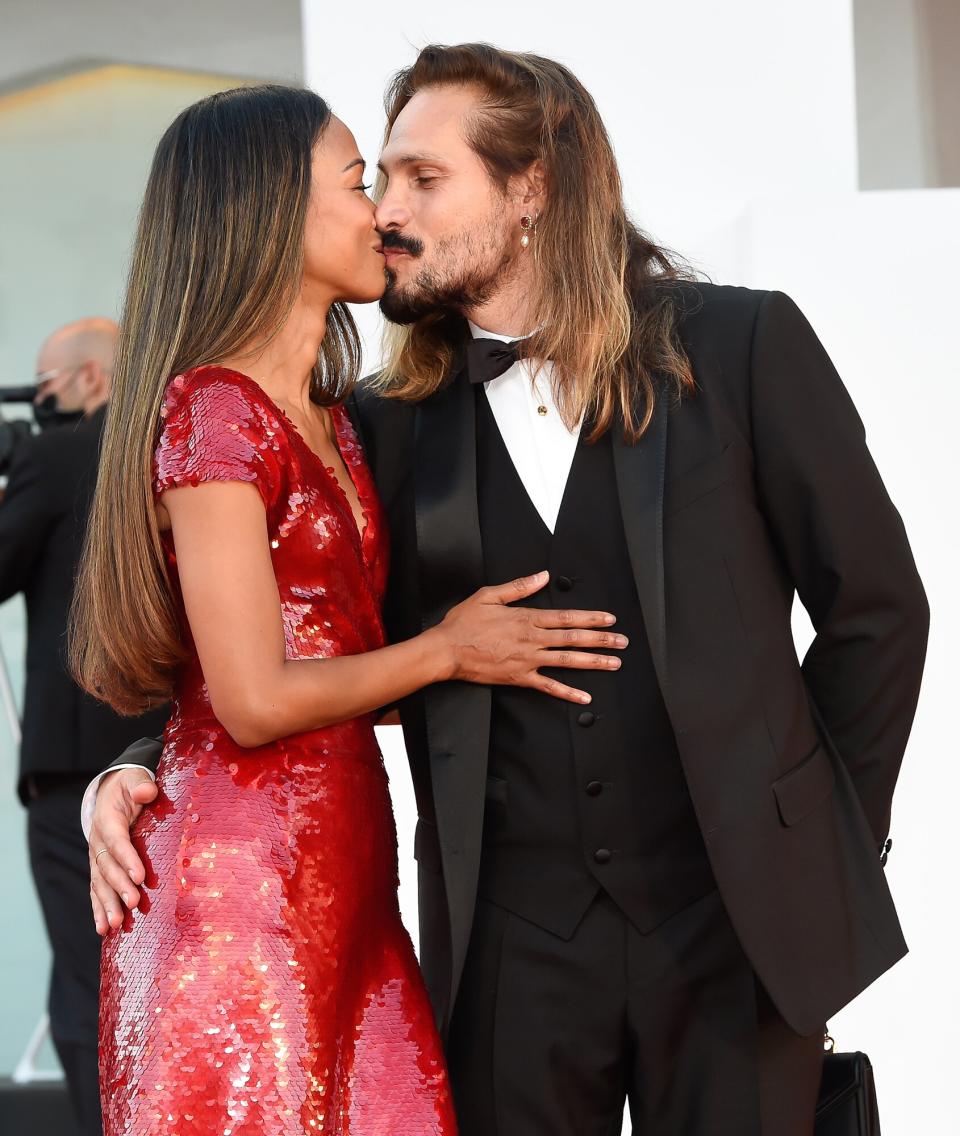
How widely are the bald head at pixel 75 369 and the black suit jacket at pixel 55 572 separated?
0.38 meters

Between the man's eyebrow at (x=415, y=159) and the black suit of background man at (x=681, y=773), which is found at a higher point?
the man's eyebrow at (x=415, y=159)

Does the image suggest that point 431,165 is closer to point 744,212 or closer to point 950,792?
point 744,212

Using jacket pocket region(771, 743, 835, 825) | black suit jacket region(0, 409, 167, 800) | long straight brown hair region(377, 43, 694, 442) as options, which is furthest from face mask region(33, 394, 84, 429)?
jacket pocket region(771, 743, 835, 825)

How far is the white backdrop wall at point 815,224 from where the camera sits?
2795 millimetres

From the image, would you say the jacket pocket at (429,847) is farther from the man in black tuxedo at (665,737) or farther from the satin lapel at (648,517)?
the satin lapel at (648,517)

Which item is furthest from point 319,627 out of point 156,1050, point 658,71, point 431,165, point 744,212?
point 658,71

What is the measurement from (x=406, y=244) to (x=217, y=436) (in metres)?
0.56

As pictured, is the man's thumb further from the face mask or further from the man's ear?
the face mask

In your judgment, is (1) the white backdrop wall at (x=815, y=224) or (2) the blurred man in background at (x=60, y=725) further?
(2) the blurred man in background at (x=60, y=725)

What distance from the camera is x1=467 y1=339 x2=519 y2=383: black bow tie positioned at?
82.4 inches

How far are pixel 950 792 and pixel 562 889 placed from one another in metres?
1.15

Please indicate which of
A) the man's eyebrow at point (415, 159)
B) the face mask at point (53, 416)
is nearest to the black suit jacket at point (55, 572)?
the face mask at point (53, 416)

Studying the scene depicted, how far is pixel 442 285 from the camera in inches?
86.1

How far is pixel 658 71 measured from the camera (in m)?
3.03
